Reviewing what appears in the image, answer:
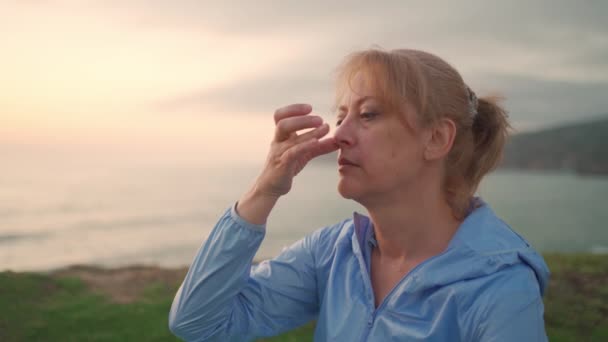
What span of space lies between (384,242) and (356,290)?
0.35 metres

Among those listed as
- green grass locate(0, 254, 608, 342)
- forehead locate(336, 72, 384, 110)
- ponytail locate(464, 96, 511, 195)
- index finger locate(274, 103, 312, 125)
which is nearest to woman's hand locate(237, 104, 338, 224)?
index finger locate(274, 103, 312, 125)

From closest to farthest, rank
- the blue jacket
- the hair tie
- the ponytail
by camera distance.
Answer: the blue jacket
the hair tie
the ponytail

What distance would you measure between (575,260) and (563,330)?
2600mm

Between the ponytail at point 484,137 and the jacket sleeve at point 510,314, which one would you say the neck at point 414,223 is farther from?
the jacket sleeve at point 510,314

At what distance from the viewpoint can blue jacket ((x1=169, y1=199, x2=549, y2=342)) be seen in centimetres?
217

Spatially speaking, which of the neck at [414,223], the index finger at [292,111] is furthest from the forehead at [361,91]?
the neck at [414,223]

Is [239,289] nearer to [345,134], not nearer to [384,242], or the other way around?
[384,242]

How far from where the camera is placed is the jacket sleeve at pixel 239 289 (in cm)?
253

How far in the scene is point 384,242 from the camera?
111 inches

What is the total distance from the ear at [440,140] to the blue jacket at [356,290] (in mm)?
363

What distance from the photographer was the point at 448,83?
269cm

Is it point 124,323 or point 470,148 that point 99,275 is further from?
point 470,148

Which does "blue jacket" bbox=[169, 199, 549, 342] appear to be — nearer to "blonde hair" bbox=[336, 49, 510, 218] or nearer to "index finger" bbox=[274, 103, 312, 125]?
"blonde hair" bbox=[336, 49, 510, 218]

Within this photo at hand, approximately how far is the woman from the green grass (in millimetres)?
2793
